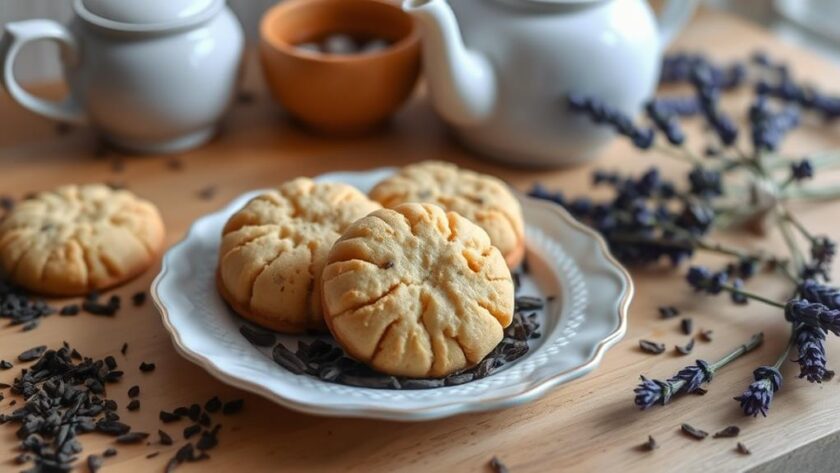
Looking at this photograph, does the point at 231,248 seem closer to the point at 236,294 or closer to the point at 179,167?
the point at 236,294

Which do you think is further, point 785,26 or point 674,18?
point 785,26

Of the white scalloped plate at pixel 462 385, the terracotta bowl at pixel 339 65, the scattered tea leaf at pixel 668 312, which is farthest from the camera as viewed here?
the terracotta bowl at pixel 339 65

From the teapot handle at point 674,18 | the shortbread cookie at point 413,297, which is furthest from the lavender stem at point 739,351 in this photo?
the teapot handle at point 674,18

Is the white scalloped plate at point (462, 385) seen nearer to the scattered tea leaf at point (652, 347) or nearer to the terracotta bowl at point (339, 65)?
the scattered tea leaf at point (652, 347)

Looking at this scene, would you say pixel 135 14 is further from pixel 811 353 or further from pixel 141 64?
pixel 811 353

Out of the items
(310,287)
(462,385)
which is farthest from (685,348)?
(310,287)

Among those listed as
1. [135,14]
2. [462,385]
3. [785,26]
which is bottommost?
[785,26]

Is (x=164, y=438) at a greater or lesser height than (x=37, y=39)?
lesser

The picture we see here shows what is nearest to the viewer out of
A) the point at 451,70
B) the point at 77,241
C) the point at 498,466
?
the point at 498,466
